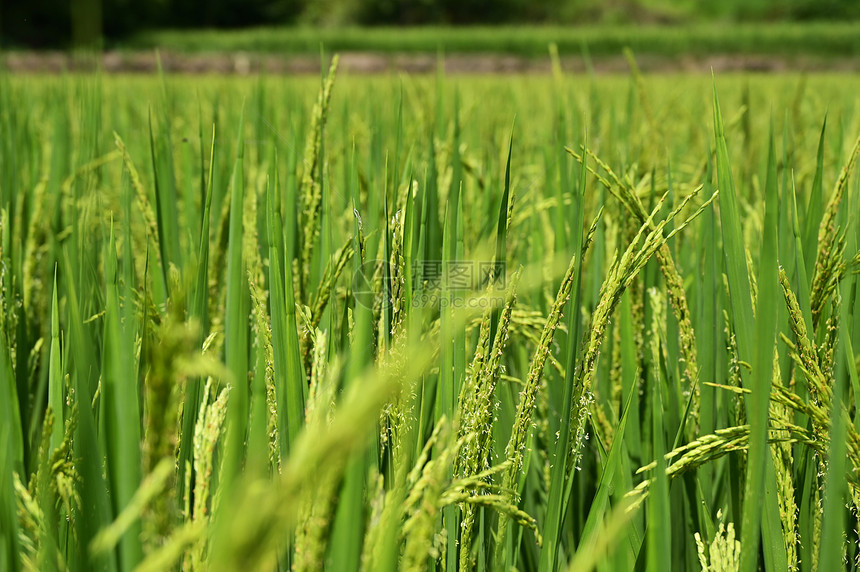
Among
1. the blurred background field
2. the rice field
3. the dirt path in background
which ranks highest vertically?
the blurred background field

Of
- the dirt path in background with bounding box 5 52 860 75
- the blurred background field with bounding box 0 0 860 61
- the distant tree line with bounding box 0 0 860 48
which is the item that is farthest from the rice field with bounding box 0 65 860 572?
the distant tree line with bounding box 0 0 860 48

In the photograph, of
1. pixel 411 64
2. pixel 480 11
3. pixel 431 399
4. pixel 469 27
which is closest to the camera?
pixel 431 399

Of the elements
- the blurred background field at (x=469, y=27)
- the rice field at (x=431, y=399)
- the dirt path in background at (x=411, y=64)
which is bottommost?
the rice field at (x=431, y=399)

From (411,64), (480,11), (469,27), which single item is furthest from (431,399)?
(480,11)

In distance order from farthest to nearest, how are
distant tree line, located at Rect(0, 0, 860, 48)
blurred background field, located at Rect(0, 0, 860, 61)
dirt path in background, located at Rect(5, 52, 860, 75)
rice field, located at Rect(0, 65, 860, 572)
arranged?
distant tree line, located at Rect(0, 0, 860, 48), blurred background field, located at Rect(0, 0, 860, 61), dirt path in background, located at Rect(5, 52, 860, 75), rice field, located at Rect(0, 65, 860, 572)

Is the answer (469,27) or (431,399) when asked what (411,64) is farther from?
(469,27)

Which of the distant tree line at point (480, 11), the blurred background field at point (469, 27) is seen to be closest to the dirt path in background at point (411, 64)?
the blurred background field at point (469, 27)

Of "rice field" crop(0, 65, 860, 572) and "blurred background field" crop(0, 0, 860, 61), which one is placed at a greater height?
"blurred background field" crop(0, 0, 860, 61)

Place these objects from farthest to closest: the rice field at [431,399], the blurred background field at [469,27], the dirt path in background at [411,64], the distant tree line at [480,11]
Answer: the distant tree line at [480,11]
the blurred background field at [469,27]
the dirt path in background at [411,64]
the rice field at [431,399]

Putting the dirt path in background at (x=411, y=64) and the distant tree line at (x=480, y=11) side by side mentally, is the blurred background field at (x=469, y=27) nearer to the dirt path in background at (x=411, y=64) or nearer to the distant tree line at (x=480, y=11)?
the distant tree line at (x=480, y=11)

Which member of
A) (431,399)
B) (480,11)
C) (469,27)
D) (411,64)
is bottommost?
(431,399)

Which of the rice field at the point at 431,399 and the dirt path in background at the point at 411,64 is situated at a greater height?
the dirt path in background at the point at 411,64

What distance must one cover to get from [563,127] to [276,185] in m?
0.47

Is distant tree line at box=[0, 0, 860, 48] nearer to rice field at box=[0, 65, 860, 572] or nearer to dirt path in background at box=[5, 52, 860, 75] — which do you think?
dirt path in background at box=[5, 52, 860, 75]
